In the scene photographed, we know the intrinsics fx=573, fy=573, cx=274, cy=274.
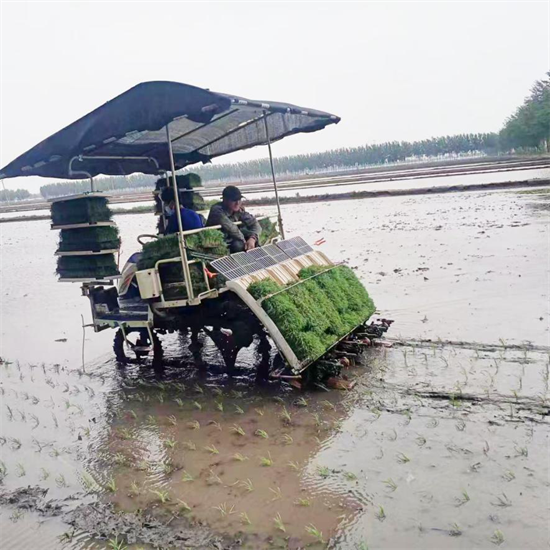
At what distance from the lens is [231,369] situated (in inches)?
279

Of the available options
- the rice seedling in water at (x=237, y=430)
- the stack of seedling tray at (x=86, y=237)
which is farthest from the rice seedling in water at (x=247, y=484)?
the stack of seedling tray at (x=86, y=237)

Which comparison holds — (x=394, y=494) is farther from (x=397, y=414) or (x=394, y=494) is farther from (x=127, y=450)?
(x=127, y=450)

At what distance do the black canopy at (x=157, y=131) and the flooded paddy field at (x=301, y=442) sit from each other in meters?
2.88

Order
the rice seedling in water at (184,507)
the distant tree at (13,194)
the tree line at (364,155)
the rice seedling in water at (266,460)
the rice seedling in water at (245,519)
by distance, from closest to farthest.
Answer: the rice seedling in water at (245,519) → the rice seedling in water at (184,507) → the rice seedling in water at (266,460) → the tree line at (364,155) → the distant tree at (13,194)

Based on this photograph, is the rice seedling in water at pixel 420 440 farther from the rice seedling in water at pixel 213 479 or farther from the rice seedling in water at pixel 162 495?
the rice seedling in water at pixel 162 495

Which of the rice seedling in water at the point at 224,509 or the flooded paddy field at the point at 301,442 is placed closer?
the flooded paddy field at the point at 301,442

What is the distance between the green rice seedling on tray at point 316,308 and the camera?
6.07 m

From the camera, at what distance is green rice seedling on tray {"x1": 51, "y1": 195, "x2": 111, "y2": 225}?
720 centimetres

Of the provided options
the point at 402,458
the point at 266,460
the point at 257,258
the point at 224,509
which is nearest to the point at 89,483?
the point at 224,509

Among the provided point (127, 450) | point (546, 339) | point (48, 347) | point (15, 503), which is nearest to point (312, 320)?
point (127, 450)

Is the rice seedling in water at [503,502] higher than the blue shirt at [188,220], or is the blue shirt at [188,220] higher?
the blue shirt at [188,220]

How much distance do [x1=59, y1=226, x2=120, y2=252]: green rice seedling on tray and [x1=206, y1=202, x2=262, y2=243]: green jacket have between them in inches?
50.6

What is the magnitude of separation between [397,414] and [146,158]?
5.75m

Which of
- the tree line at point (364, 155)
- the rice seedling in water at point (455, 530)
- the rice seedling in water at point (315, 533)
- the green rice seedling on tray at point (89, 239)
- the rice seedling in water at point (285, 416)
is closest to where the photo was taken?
the rice seedling in water at point (455, 530)
